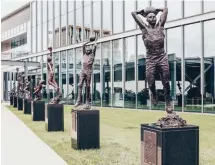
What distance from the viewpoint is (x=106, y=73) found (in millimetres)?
29078

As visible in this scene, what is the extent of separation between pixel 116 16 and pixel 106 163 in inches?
836

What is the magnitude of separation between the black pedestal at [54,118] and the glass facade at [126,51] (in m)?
3.90

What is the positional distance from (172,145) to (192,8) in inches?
673

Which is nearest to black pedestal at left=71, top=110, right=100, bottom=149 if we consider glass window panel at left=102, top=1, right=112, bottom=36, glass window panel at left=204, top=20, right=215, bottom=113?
glass window panel at left=204, top=20, right=215, bottom=113

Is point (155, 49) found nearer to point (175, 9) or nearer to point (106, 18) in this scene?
point (175, 9)

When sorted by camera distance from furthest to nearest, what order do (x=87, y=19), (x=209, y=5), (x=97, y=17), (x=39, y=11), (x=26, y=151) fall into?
(x=39, y=11) < (x=87, y=19) < (x=97, y=17) < (x=209, y=5) < (x=26, y=151)

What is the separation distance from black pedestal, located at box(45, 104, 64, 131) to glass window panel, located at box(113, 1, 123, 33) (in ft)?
47.6

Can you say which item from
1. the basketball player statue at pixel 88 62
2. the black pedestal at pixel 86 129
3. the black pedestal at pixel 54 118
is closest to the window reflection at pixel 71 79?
the black pedestal at pixel 54 118

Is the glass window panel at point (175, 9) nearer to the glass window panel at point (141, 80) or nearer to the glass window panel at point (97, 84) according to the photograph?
the glass window panel at point (141, 80)

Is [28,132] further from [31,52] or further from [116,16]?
[31,52]

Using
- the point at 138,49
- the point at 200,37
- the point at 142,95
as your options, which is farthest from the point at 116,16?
the point at 200,37

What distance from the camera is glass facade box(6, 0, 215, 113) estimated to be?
21156 millimetres

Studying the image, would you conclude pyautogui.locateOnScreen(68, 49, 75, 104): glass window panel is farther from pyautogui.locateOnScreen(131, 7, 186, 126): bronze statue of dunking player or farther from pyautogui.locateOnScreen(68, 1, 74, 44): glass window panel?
pyautogui.locateOnScreen(131, 7, 186, 126): bronze statue of dunking player

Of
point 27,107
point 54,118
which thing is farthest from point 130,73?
point 54,118
